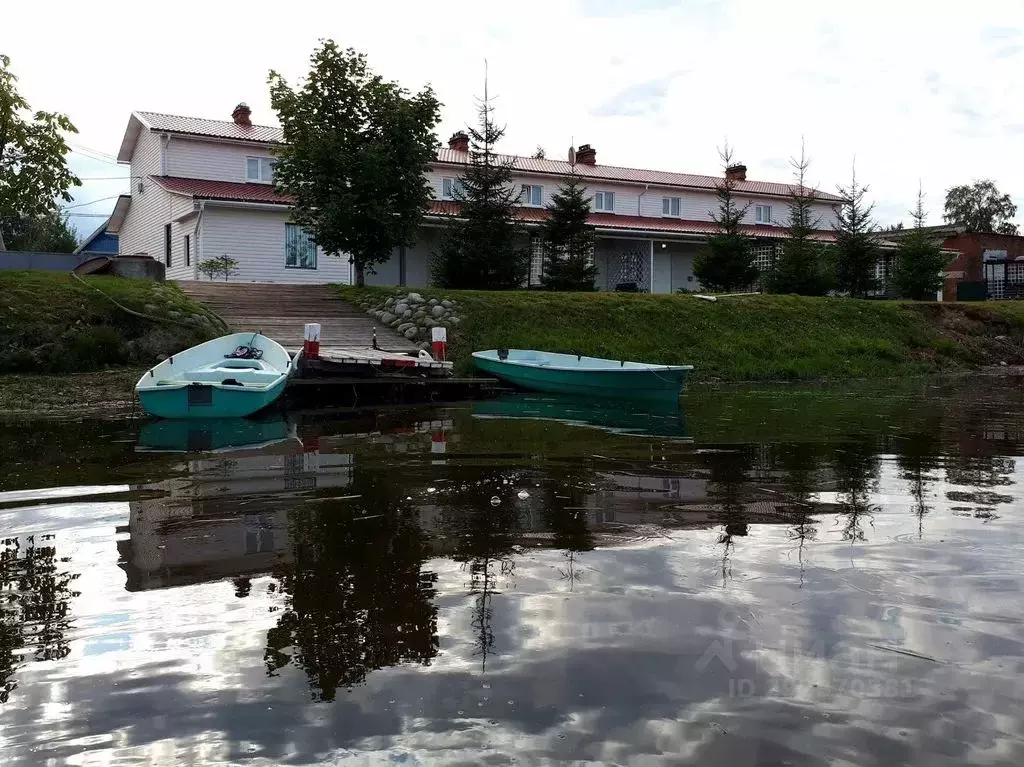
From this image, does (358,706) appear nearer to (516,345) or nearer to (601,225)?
(516,345)

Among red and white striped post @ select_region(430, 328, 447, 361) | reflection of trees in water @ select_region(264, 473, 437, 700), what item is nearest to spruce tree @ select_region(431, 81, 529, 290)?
red and white striped post @ select_region(430, 328, 447, 361)

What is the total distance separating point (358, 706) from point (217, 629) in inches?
50.7

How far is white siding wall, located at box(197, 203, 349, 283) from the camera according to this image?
31.9 m

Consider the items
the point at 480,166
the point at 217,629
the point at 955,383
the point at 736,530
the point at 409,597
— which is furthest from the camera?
the point at 480,166

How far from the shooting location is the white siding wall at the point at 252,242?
31906 mm

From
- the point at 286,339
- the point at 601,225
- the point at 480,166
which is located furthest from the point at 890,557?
the point at 601,225

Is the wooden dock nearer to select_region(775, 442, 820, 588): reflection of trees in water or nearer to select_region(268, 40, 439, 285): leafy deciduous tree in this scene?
select_region(268, 40, 439, 285): leafy deciduous tree

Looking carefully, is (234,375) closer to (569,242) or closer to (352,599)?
(352,599)

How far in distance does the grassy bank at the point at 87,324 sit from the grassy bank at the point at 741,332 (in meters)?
6.20

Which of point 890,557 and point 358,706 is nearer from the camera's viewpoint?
point 358,706

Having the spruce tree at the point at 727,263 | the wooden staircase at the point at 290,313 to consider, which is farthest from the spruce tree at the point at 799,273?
the wooden staircase at the point at 290,313

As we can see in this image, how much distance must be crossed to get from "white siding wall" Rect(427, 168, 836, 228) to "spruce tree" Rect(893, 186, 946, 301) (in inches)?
297

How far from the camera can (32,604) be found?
216 inches

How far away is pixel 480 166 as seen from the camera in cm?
3234
